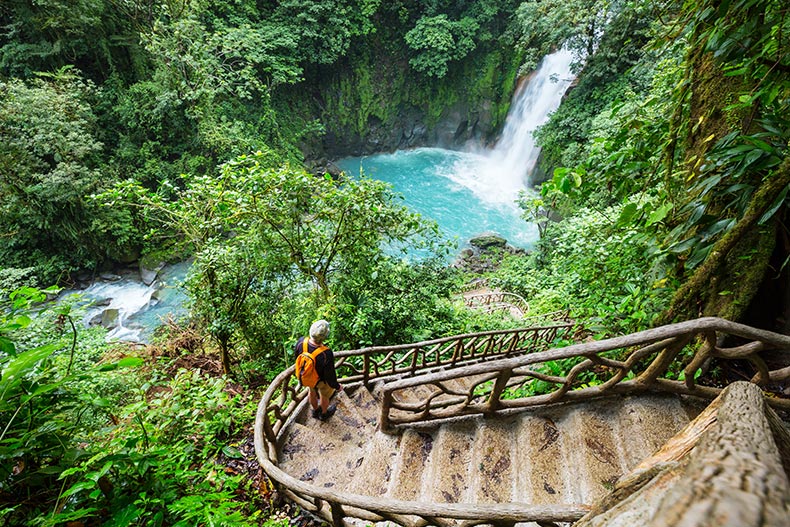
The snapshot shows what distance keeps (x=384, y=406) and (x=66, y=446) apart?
208 cm

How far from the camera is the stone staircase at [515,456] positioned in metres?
2.34

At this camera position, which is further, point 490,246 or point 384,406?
point 490,246

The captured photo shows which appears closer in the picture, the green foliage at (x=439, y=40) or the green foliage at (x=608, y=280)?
the green foliage at (x=608, y=280)

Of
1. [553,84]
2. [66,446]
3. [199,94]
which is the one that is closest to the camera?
[66,446]

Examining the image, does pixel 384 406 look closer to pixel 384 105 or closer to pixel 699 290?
pixel 699 290

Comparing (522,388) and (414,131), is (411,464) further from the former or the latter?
(414,131)

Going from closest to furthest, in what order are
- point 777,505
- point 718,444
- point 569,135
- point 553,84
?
point 777,505 → point 718,444 → point 569,135 → point 553,84

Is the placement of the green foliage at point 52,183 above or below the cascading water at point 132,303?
above

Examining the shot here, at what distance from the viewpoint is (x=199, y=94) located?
1223 centimetres

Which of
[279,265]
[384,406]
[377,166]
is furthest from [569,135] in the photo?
[384,406]

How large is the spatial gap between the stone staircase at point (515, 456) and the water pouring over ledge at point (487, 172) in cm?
1325

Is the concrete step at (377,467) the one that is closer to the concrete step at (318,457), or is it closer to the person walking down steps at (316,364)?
the concrete step at (318,457)

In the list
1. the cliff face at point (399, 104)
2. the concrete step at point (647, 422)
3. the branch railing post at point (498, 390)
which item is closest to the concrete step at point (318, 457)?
the branch railing post at point (498, 390)

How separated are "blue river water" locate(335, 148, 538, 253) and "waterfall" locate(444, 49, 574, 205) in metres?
0.06
